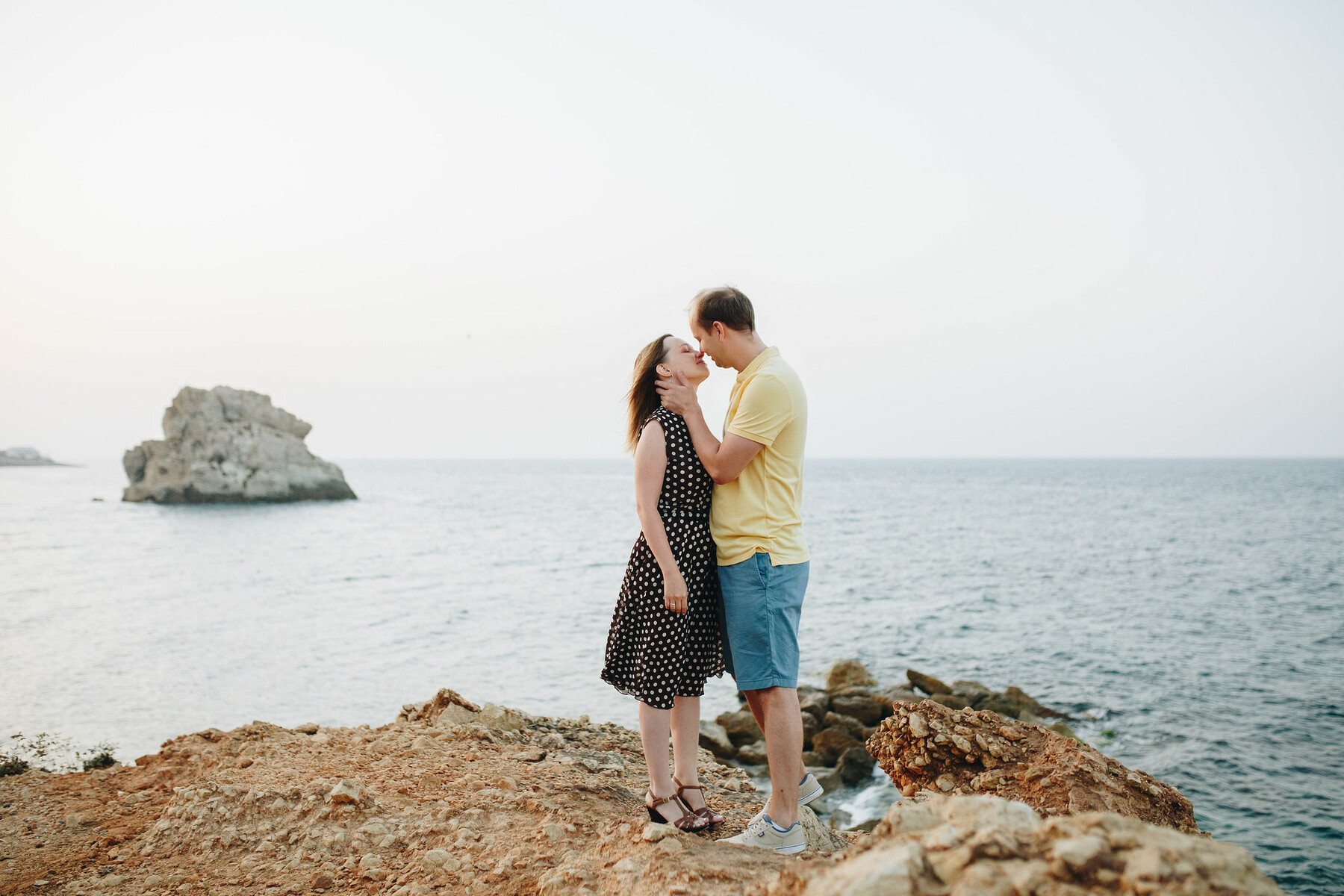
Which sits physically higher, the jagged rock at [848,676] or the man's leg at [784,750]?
the man's leg at [784,750]

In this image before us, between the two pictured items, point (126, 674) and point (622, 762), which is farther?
point (126, 674)

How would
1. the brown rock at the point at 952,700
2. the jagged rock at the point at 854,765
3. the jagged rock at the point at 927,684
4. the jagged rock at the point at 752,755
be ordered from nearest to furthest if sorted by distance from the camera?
the jagged rock at the point at 854,765
the jagged rock at the point at 752,755
the brown rock at the point at 952,700
the jagged rock at the point at 927,684

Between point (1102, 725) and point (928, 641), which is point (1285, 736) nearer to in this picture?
point (1102, 725)

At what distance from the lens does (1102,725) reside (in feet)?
37.8

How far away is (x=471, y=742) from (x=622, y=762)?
111 cm

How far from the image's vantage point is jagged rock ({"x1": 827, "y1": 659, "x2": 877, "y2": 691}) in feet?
42.2

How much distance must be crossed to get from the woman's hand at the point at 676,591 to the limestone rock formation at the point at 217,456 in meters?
62.0

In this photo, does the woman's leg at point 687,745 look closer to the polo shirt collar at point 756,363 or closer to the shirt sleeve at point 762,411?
the shirt sleeve at point 762,411

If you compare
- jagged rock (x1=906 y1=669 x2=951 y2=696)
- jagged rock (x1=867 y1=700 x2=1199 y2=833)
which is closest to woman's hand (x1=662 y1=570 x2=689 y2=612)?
jagged rock (x1=867 y1=700 x2=1199 y2=833)

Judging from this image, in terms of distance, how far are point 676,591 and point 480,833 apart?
66.1 inches

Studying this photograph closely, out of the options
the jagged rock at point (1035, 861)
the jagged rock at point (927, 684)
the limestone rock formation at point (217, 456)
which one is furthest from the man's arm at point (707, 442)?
the limestone rock formation at point (217, 456)

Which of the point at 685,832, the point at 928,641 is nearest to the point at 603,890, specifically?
the point at 685,832

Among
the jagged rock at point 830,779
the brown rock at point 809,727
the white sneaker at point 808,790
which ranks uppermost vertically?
the white sneaker at point 808,790

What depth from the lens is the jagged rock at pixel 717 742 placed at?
952 cm
